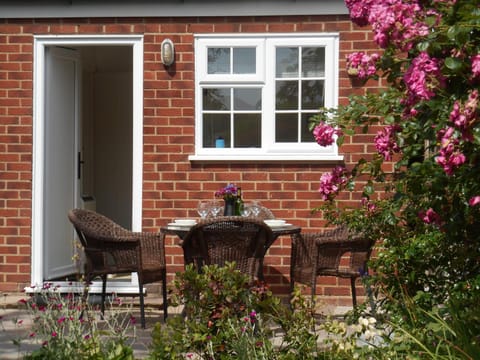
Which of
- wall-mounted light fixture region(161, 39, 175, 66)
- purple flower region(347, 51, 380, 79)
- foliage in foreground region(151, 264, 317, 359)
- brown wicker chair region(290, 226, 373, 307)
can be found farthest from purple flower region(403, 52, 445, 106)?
wall-mounted light fixture region(161, 39, 175, 66)

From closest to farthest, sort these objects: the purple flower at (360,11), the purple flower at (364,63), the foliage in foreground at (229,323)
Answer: the purple flower at (360,11) → the purple flower at (364,63) → the foliage in foreground at (229,323)

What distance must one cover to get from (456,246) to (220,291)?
123 centimetres

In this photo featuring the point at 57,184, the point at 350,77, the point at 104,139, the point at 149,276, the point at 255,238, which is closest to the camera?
the point at 255,238

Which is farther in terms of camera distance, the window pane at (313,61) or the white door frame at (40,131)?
the white door frame at (40,131)

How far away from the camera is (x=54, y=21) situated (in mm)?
8891

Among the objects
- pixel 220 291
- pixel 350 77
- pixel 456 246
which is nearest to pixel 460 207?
pixel 456 246

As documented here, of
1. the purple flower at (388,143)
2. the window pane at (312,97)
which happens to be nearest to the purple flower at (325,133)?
the purple flower at (388,143)

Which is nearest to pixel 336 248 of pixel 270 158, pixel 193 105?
pixel 270 158

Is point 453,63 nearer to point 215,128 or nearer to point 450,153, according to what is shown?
point 450,153

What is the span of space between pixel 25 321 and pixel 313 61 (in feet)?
11.8

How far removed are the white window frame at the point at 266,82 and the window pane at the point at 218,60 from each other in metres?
0.05

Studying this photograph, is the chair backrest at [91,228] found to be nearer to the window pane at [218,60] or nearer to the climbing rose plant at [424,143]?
the window pane at [218,60]

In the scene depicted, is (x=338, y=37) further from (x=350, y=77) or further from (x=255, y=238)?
(x=255, y=238)

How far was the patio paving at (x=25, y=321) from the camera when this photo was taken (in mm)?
6324
